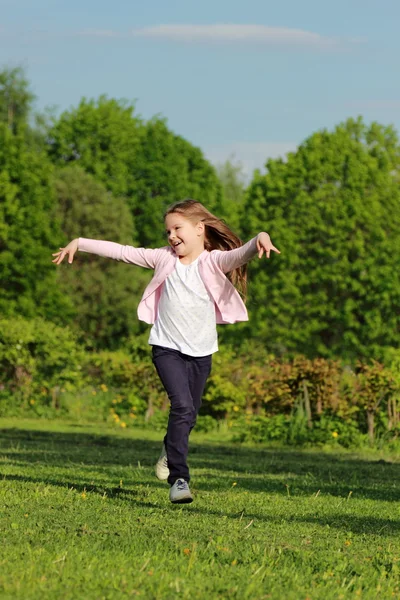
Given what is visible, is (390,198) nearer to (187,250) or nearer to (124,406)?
(124,406)

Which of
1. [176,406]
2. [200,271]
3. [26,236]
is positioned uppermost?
[26,236]

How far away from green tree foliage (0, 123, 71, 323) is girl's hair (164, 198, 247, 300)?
105 feet

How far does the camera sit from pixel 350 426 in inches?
Result: 642

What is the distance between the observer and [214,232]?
789 cm

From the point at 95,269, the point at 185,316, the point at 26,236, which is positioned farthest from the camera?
the point at 95,269

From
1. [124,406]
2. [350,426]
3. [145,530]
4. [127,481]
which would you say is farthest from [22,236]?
[145,530]

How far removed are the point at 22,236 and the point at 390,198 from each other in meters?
15.7

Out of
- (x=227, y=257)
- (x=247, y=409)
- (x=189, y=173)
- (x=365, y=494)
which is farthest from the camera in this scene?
(x=189, y=173)

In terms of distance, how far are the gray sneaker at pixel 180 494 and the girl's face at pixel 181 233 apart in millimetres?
1677

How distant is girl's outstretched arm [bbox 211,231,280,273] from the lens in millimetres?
6789

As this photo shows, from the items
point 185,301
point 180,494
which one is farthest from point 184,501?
point 185,301

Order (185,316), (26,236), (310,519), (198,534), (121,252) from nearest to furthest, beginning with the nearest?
(198,534), (310,519), (185,316), (121,252), (26,236)

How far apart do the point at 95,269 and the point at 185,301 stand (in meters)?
42.7

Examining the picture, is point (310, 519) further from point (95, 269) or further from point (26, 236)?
point (95, 269)
